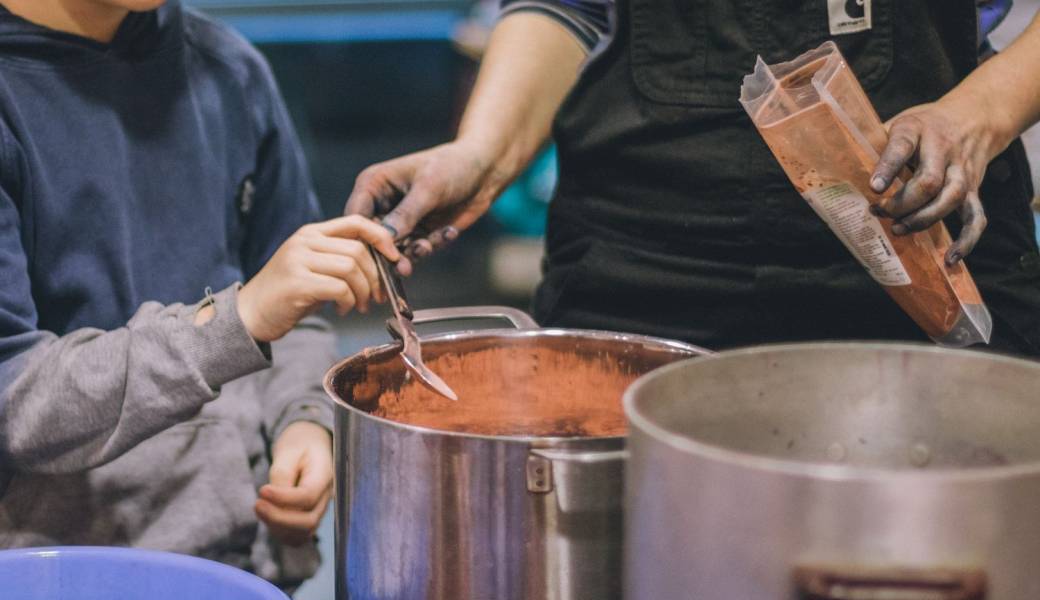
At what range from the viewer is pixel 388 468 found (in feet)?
2.48

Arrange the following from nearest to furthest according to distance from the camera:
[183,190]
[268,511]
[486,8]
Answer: [268,511] < [183,190] < [486,8]

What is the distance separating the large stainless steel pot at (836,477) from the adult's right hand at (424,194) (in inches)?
19.1

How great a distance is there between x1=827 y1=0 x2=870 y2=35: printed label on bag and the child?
49cm

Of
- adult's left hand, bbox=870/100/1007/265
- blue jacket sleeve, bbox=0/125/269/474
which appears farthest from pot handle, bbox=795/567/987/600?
blue jacket sleeve, bbox=0/125/269/474

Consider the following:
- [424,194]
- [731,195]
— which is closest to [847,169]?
[731,195]

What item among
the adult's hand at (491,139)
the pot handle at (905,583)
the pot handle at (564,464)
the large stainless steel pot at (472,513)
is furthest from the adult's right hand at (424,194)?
the pot handle at (905,583)

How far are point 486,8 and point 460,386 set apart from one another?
9.66 ft

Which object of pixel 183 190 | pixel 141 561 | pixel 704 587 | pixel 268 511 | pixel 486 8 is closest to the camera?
pixel 704 587

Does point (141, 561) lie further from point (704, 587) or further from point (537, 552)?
point (704, 587)

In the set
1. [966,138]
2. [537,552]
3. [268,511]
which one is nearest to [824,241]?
[966,138]

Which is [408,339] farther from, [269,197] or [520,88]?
[269,197]

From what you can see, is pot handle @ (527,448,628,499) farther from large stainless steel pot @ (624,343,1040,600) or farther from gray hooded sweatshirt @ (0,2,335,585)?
gray hooded sweatshirt @ (0,2,335,585)

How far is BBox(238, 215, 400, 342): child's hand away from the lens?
1.05 metres

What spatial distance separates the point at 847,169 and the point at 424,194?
1.57 ft
